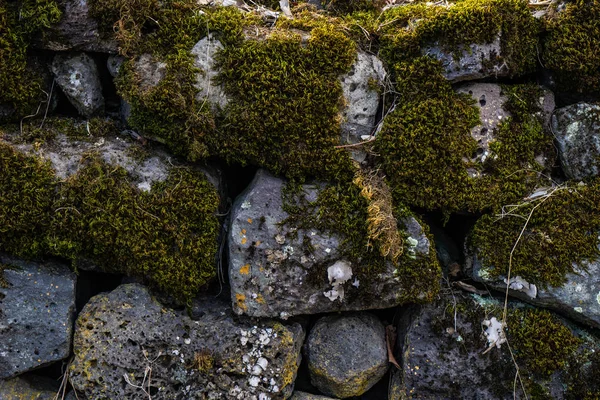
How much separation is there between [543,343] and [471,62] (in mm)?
1857

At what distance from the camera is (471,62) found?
337cm

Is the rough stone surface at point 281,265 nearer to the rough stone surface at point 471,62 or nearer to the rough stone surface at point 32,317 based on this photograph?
the rough stone surface at point 471,62

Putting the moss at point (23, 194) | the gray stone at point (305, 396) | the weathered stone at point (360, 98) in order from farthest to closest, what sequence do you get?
the gray stone at point (305, 396) < the weathered stone at point (360, 98) < the moss at point (23, 194)

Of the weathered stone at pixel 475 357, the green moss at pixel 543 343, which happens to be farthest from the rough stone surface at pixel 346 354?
the green moss at pixel 543 343

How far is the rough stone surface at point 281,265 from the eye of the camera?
3342 mm

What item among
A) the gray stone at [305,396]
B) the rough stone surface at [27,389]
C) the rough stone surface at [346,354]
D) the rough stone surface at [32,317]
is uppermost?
the rough stone surface at [32,317]

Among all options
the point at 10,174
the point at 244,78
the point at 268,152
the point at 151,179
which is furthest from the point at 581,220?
the point at 10,174

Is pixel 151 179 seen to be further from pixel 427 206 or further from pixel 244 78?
pixel 427 206

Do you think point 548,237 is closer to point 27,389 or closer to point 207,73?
point 207,73

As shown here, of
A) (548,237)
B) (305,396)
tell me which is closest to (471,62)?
(548,237)

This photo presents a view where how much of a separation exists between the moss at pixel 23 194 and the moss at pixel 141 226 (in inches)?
3.2

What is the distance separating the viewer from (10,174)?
321cm

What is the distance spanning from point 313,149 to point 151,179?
1.06 m

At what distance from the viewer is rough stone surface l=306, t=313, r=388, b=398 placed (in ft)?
11.5
